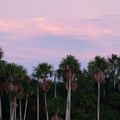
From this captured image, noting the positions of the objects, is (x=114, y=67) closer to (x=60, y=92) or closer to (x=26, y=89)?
(x=60, y=92)

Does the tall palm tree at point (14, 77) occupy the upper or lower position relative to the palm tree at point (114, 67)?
lower

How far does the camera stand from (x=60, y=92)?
112562 millimetres

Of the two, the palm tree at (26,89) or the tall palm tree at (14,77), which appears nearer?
the tall palm tree at (14,77)

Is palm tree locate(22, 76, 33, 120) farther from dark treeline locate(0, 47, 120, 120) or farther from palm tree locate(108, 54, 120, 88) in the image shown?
palm tree locate(108, 54, 120, 88)

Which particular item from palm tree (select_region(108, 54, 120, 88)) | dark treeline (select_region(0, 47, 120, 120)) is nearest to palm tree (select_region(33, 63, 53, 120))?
dark treeline (select_region(0, 47, 120, 120))

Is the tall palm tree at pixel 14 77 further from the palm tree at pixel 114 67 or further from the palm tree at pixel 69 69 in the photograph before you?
the palm tree at pixel 114 67

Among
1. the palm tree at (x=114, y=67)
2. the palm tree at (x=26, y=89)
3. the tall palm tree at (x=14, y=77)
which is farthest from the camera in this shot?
the palm tree at (x=114, y=67)

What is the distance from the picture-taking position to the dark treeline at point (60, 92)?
9488 cm

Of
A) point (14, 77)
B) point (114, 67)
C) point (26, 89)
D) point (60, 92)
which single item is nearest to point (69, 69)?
point (14, 77)

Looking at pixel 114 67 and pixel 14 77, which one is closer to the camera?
pixel 14 77

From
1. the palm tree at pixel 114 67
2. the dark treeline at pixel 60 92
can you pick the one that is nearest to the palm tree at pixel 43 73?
the dark treeline at pixel 60 92

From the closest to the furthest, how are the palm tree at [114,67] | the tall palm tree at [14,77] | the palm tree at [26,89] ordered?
the tall palm tree at [14,77]
the palm tree at [26,89]
the palm tree at [114,67]

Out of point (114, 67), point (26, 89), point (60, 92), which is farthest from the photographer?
point (114, 67)

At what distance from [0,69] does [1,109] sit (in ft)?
37.6
